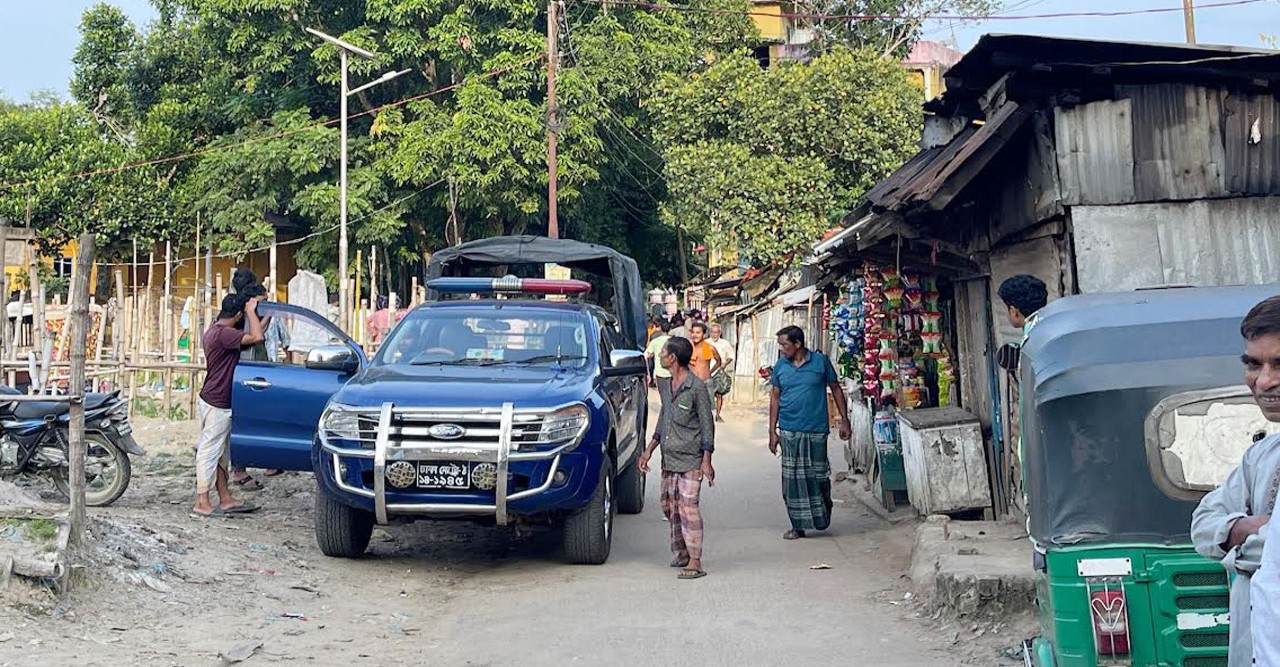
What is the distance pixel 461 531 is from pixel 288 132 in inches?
923

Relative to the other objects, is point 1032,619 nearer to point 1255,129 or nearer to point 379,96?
point 1255,129

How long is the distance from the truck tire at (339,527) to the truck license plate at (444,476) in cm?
80

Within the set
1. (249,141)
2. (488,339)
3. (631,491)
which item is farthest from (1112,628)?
(249,141)

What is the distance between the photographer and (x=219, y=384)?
418 inches

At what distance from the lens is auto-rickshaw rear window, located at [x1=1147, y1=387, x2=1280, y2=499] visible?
14.7 feet

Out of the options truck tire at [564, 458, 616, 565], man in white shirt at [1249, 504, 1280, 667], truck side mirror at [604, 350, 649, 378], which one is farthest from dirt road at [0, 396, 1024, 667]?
man in white shirt at [1249, 504, 1280, 667]

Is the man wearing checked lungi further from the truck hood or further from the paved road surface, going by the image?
the truck hood

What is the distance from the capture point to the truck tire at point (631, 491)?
12.6 m

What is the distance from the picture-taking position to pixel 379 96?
3478 cm

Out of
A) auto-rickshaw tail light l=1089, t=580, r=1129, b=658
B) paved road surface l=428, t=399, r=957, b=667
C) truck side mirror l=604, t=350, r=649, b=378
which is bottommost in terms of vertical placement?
paved road surface l=428, t=399, r=957, b=667

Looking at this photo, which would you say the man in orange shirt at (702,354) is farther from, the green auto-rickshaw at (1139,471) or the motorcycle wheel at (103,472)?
the green auto-rickshaw at (1139,471)

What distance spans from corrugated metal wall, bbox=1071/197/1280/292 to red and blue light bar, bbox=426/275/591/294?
761 centimetres

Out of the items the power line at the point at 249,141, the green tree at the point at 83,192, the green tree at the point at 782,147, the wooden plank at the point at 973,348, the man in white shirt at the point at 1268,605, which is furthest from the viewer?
the green tree at the point at 83,192

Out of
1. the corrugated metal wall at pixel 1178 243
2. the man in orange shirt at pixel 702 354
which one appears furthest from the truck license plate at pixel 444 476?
the man in orange shirt at pixel 702 354
